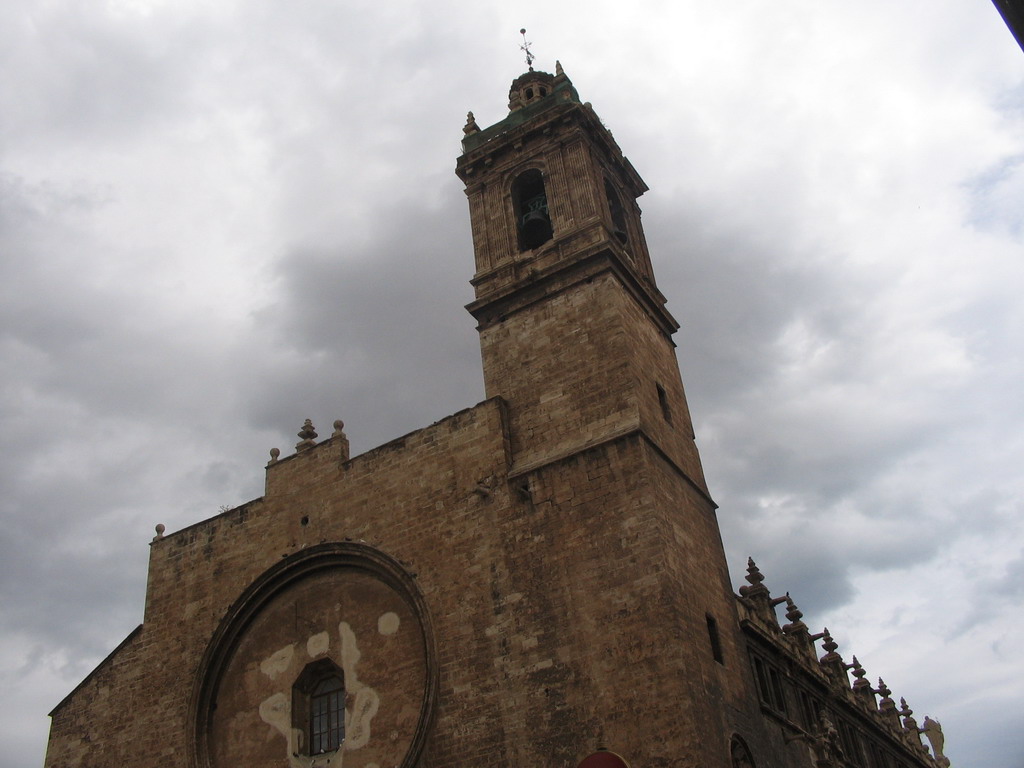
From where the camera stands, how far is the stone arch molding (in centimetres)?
1850

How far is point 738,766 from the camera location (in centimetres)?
1630

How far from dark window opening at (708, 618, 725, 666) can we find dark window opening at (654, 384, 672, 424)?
454 cm

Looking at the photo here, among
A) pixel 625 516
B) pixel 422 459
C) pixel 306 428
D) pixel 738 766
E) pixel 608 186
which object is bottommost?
pixel 738 766

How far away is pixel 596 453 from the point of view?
18.3m

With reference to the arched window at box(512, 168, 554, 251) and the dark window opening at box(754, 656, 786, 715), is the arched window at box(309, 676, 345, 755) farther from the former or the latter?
the arched window at box(512, 168, 554, 251)

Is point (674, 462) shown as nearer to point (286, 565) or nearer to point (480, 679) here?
point (480, 679)

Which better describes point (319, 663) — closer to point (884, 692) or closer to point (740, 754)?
point (740, 754)

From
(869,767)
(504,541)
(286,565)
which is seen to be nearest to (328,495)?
(286,565)

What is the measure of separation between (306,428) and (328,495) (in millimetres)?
2441

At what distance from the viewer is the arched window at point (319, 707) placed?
63.8 ft

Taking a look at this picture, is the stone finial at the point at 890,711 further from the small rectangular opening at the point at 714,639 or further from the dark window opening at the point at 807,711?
the small rectangular opening at the point at 714,639

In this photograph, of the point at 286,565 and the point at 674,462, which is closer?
the point at 674,462

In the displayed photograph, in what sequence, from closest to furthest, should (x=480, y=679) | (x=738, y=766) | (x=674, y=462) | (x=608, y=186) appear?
1. (x=738, y=766)
2. (x=480, y=679)
3. (x=674, y=462)
4. (x=608, y=186)

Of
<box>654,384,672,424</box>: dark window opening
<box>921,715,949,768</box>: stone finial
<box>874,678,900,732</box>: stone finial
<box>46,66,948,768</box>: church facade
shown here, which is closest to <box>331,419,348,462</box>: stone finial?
<box>46,66,948,768</box>: church facade
